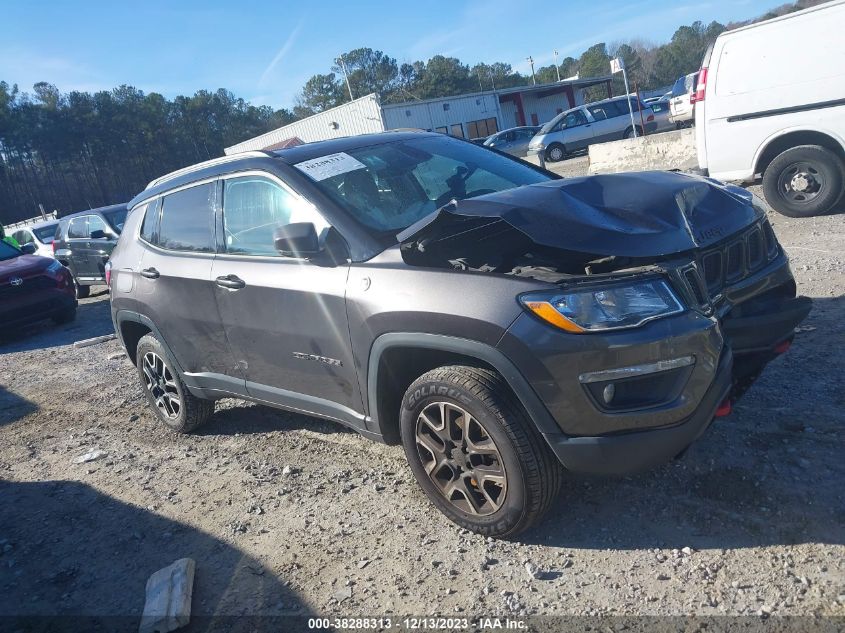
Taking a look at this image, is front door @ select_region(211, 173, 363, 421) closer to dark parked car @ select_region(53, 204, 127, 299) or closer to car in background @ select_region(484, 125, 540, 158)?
dark parked car @ select_region(53, 204, 127, 299)

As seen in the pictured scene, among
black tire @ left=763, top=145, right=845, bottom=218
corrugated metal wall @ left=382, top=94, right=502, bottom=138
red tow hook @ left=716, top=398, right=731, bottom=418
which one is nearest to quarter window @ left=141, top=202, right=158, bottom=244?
red tow hook @ left=716, top=398, right=731, bottom=418

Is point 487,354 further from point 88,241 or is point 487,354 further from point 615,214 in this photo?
point 88,241

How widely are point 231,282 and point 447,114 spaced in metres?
42.6

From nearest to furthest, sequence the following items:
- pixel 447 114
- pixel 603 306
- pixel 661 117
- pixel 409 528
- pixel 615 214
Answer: pixel 603 306 < pixel 615 214 < pixel 409 528 < pixel 661 117 < pixel 447 114

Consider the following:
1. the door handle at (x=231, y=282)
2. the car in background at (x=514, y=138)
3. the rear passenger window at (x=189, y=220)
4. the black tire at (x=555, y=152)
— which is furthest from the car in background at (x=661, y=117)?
the door handle at (x=231, y=282)

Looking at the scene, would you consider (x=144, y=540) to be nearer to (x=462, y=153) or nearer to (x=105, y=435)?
(x=105, y=435)

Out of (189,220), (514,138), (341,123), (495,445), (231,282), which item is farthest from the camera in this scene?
(341,123)

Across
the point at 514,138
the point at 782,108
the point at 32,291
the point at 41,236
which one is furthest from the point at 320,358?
the point at 514,138

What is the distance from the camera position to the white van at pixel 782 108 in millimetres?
Result: 6828

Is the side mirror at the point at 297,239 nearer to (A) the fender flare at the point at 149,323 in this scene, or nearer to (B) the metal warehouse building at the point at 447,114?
(A) the fender flare at the point at 149,323

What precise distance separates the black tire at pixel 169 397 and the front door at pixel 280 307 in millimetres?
961

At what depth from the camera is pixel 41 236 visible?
15.4m

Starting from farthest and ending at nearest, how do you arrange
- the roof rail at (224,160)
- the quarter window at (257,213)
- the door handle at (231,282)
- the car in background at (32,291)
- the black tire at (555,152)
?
the black tire at (555,152), the car in background at (32,291), the roof rail at (224,160), the door handle at (231,282), the quarter window at (257,213)

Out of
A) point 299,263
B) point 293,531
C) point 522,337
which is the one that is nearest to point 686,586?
point 522,337
